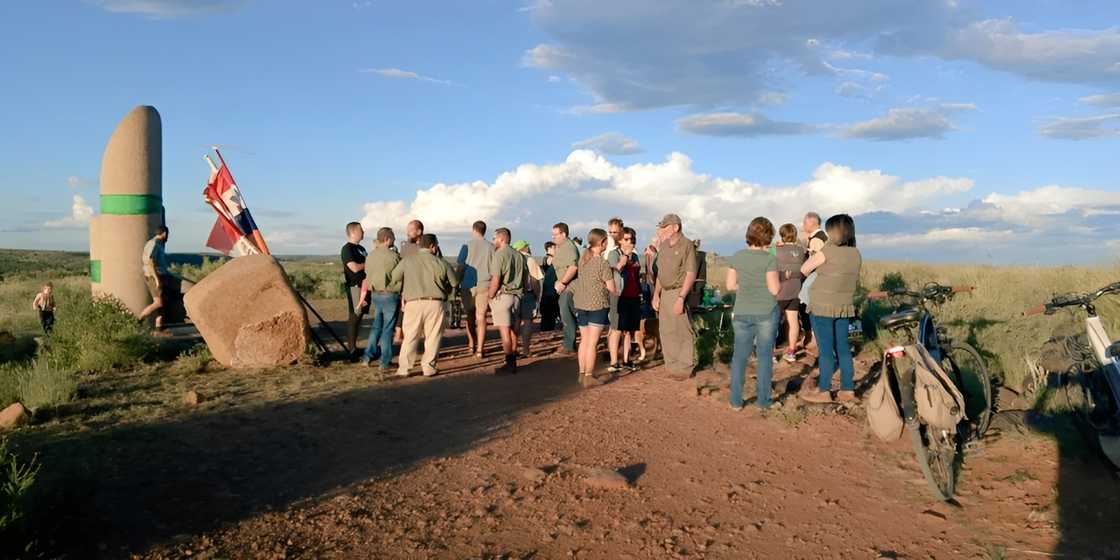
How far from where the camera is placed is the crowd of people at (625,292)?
7848mm

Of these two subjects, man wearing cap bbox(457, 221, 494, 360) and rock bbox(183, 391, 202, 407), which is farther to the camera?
man wearing cap bbox(457, 221, 494, 360)

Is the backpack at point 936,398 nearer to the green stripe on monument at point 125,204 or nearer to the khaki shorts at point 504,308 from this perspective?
the khaki shorts at point 504,308

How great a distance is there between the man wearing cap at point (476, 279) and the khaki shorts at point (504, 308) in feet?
2.62

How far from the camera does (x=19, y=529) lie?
14.0ft

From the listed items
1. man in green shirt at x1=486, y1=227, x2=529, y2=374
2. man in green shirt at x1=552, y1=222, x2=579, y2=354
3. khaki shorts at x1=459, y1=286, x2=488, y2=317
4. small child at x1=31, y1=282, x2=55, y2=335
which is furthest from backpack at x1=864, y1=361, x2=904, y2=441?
small child at x1=31, y1=282, x2=55, y2=335

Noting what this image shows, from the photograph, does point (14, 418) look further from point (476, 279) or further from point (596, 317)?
point (476, 279)

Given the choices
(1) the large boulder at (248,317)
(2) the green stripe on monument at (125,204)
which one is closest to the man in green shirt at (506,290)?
(1) the large boulder at (248,317)

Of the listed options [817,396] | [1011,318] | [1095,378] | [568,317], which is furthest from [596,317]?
[1011,318]

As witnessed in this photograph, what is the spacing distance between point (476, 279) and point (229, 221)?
392 centimetres

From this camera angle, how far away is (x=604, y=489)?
5746 millimetres

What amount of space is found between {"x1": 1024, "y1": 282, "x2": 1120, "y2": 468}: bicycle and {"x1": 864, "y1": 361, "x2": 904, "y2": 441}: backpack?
1388 millimetres

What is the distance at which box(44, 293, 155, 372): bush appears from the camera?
10.1 meters

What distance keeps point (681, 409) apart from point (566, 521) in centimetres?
329

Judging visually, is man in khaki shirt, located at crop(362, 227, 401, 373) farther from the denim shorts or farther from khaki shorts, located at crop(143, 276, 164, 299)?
khaki shorts, located at crop(143, 276, 164, 299)
